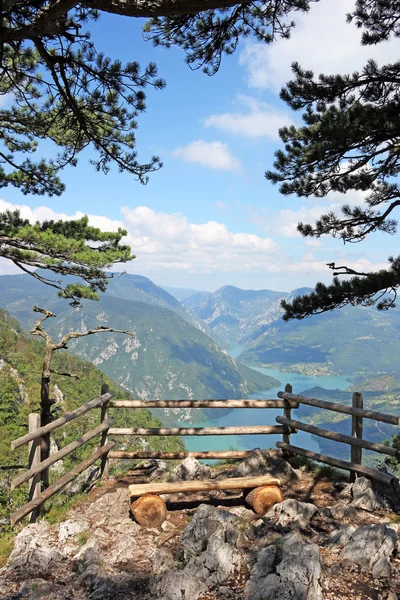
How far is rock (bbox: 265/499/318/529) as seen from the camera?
16.2 ft

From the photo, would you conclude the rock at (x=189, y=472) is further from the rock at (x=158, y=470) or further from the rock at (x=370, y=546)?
the rock at (x=370, y=546)

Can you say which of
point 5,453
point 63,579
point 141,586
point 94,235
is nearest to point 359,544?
point 141,586

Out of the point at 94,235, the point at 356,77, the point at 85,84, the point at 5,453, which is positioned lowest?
the point at 5,453

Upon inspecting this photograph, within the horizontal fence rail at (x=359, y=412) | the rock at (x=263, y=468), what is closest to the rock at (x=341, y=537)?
the horizontal fence rail at (x=359, y=412)

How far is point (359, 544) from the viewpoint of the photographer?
13.5 ft

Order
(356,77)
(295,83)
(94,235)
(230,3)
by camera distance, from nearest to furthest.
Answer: (230,3), (356,77), (295,83), (94,235)

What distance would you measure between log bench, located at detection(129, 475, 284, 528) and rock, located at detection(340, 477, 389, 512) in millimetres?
1099

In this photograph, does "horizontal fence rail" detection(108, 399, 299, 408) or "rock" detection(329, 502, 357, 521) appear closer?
"rock" detection(329, 502, 357, 521)

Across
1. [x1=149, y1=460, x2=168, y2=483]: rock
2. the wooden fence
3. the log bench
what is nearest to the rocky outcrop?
the log bench

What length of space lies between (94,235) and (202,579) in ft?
22.4

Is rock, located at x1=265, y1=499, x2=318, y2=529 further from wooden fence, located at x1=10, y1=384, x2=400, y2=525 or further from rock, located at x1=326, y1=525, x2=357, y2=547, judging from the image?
wooden fence, located at x1=10, y1=384, x2=400, y2=525

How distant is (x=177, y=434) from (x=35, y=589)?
392 centimetres

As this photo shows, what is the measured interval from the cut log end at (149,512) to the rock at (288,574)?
1546 mm

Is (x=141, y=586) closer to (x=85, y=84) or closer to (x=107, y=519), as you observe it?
(x=107, y=519)
